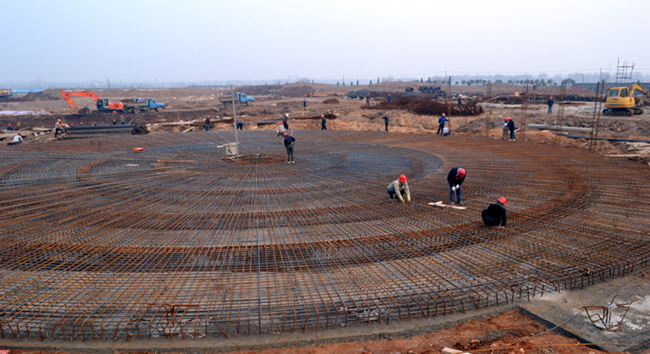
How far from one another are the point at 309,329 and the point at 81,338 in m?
2.57

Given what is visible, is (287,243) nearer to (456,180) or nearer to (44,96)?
(456,180)

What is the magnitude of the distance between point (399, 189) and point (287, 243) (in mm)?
3355

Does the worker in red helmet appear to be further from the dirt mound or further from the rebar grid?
the dirt mound

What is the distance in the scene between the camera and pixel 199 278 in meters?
5.83

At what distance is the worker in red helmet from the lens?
8266 millimetres

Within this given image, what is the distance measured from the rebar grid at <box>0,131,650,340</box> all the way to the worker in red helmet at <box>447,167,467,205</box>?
1.44 ft

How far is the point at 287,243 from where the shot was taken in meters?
7.03

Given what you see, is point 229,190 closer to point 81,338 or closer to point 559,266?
point 81,338

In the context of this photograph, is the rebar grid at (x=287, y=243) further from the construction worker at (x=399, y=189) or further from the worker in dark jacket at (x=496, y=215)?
the construction worker at (x=399, y=189)

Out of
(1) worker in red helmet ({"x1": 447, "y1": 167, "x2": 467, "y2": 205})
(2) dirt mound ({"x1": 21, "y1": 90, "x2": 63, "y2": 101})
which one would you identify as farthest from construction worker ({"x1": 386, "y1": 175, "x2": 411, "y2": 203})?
(2) dirt mound ({"x1": 21, "y1": 90, "x2": 63, "y2": 101})

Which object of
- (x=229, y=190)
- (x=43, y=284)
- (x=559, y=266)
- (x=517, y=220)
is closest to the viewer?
(x=43, y=284)

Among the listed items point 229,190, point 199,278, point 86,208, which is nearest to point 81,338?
point 199,278

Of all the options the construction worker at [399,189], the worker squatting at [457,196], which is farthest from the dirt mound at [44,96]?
the worker squatting at [457,196]

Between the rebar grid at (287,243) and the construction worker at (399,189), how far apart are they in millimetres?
252
